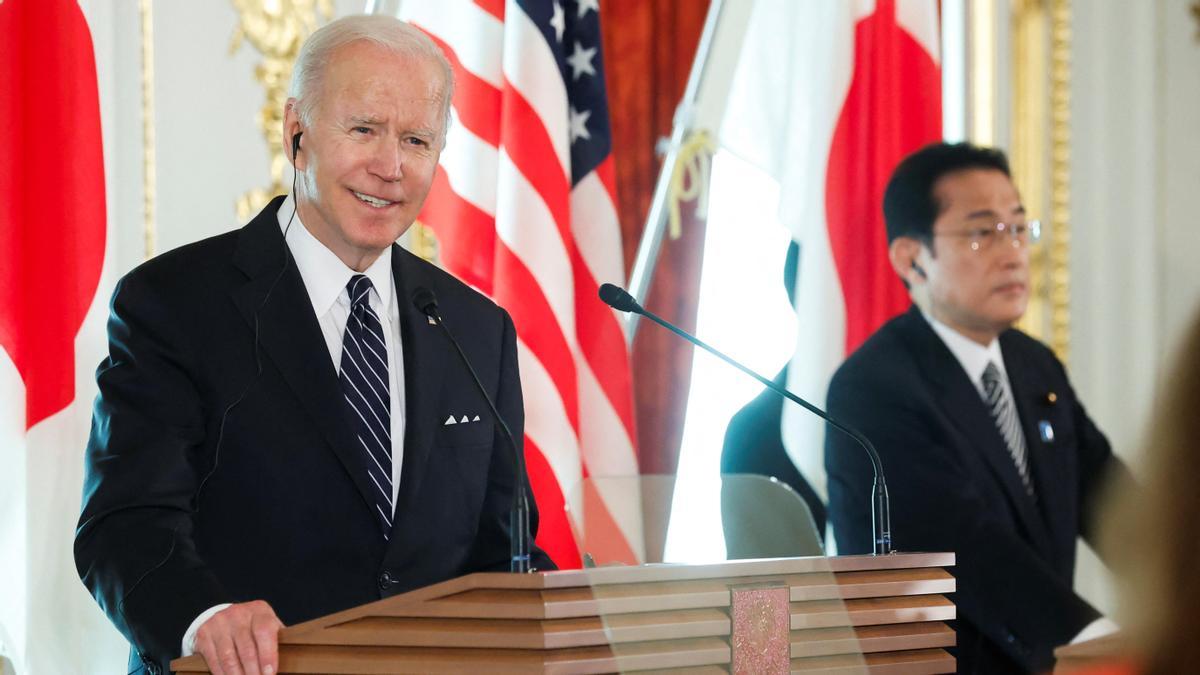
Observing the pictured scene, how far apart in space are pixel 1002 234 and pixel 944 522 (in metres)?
0.90

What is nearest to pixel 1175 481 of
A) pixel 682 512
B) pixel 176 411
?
pixel 176 411

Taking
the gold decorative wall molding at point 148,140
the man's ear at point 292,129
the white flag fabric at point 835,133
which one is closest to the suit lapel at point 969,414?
the white flag fabric at point 835,133

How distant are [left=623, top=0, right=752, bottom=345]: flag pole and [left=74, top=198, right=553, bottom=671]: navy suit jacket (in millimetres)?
1809

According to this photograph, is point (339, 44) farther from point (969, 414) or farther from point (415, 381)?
point (969, 414)

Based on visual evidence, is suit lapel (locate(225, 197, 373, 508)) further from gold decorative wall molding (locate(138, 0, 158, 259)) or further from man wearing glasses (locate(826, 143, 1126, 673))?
man wearing glasses (locate(826, 143, 1126, 673))

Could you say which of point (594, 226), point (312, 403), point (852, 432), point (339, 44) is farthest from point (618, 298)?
point (594, 226)

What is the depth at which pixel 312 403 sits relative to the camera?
1.98 metres

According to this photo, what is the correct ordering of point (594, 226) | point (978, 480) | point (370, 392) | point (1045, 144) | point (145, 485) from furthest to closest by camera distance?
point (1045, 144) → point (594, 226) → point (978, 480) → point (370, 392) → point (145, 485)

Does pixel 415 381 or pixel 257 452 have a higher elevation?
pixel 415 381

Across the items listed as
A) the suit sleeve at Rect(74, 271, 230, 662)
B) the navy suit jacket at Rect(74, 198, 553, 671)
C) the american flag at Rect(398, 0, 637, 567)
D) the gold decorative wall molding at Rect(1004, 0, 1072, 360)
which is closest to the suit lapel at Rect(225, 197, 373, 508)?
A: the navy suit jacket at Rect(74, 198, 553, 671)

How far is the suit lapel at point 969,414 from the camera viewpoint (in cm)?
316

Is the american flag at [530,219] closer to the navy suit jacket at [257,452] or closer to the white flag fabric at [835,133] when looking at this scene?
the white flag fabric at [835,133]

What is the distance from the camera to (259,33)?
122 inches

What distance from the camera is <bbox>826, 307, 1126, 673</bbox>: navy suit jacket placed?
9.27 ft
